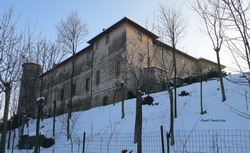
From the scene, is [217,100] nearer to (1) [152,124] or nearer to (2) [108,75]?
(1) [152,124]

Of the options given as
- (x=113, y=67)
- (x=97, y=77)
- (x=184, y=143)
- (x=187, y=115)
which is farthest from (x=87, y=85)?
(x=184, y=143)

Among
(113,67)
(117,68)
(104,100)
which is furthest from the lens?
(104,100)

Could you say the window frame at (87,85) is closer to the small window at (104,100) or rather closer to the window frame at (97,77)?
the window frame at (97,77)

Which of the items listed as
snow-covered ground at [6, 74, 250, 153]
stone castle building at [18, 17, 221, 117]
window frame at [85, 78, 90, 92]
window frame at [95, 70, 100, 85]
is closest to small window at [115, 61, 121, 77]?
stone castle building at [18, 17, 221, 117]

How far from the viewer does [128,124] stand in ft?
44.0

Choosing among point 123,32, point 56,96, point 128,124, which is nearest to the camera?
point 128,124

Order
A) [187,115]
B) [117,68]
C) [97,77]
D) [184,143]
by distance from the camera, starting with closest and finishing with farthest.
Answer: [184,143] < [187,115] < [117,68] < [97,77]

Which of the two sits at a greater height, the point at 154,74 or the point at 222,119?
the point at 154,74

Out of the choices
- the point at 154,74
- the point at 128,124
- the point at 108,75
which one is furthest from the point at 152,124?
the point at 108,75

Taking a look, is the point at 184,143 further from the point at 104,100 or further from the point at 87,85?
the point at 87,85

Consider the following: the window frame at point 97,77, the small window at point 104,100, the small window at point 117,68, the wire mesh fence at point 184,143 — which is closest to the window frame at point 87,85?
the window frame at point 97,77

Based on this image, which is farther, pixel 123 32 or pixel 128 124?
pixel 123 32

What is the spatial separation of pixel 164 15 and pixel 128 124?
6.98 meters

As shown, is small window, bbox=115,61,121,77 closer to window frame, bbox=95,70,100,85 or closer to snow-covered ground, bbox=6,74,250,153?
window frame, bbox=95,70,100,85
